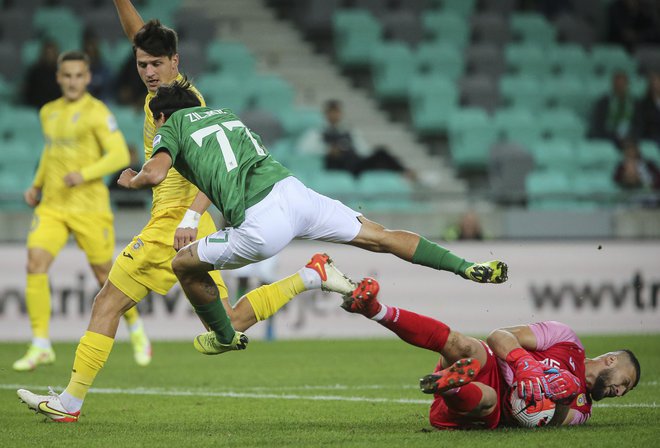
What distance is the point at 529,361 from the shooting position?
6527mm

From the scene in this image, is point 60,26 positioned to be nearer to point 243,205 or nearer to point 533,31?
point 533,31

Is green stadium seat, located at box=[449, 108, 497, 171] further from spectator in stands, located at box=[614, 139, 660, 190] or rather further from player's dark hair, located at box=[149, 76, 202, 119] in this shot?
player's dark hair, located at box=[149, 76, 202, 119]

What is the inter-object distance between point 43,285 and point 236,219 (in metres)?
4.87

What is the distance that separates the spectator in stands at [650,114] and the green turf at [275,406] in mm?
6840

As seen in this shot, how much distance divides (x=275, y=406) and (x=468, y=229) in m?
6.92

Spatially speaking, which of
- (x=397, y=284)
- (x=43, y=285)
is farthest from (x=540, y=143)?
(x=43, y=285)

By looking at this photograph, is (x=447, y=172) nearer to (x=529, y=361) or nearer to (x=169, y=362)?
(x=169, y=362)

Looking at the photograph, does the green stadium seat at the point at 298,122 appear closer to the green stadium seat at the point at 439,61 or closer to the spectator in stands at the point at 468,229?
the green stadium seat at the point at 439,61

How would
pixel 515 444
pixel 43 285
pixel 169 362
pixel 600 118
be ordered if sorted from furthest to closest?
1. pixel 600 118
2. pixel 169 362
3. pixel 43 285
4. pixel 515 444

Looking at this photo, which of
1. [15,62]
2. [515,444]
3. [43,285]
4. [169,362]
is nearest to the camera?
[515,444]

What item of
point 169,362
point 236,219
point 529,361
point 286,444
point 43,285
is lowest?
point 169,362

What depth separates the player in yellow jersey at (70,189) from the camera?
10.6m

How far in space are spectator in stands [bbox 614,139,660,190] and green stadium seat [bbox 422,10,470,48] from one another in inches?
181

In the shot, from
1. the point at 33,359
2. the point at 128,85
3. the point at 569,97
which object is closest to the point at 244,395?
the point at 33,359
